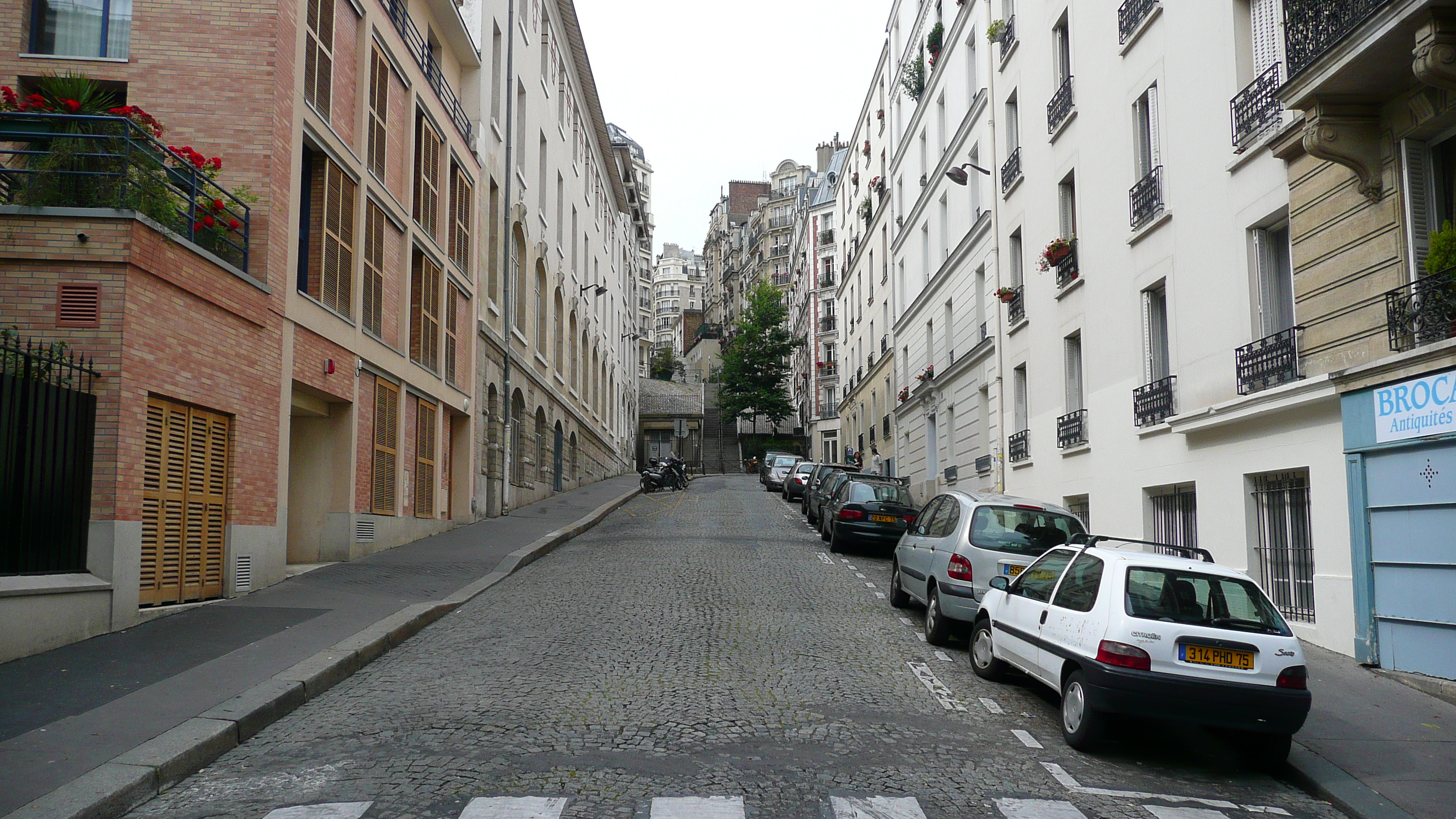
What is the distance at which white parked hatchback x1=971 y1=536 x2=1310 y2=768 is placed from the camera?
6469mm

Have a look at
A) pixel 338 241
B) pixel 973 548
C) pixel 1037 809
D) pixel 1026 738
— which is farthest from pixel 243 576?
pixel 1037 809

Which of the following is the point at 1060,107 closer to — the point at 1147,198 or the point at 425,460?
the point at 1147,198

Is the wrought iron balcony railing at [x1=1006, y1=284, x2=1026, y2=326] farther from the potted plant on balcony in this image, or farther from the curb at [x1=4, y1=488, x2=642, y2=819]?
the curb at [x1=4, y1=488, x2=642, y2=819]

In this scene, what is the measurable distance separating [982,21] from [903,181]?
1023 centimetres

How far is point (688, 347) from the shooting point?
399 feet

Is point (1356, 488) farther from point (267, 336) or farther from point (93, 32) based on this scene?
point (93, 32)

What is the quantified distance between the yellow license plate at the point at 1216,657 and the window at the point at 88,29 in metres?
13.6

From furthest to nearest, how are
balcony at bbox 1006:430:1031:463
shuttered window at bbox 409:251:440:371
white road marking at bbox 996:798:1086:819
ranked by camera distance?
balcony at bbox 1006:430:1031:463 < shuttered window at bbox 409:251:440:371 < white road marking at bbox 996:798:1086:819

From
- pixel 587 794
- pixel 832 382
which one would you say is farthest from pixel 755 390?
pixel 587 794

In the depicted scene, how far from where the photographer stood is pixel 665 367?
113 meters

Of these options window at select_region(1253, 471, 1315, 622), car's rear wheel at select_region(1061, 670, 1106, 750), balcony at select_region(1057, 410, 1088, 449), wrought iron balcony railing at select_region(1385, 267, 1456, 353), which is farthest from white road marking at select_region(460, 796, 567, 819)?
balcony at select_region(1057, 410, 1088, 449)

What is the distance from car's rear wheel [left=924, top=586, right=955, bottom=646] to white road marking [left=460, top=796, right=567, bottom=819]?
5.93m

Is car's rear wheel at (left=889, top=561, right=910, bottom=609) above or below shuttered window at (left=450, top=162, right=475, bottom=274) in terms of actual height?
below

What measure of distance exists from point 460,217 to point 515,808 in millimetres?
19298
